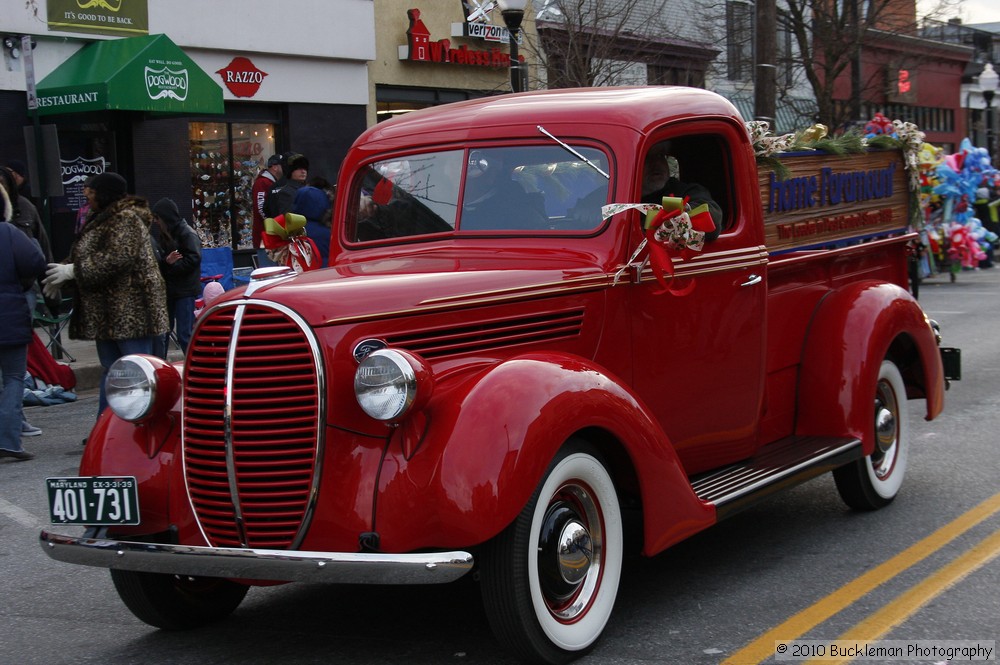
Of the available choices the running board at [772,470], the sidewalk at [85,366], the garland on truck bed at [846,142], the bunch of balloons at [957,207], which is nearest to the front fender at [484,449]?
the running board at [772,470]

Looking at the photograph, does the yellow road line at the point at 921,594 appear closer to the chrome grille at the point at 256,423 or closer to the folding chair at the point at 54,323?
the chrome grille at the point at 256,423

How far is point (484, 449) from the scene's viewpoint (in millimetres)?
3912

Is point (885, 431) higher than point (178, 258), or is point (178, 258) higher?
point (178, 258)

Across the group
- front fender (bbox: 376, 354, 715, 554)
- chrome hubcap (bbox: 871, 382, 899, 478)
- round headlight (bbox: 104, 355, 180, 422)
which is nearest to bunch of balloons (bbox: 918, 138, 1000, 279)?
chrome hubcap (bbox: 871, 382, 899, 478)

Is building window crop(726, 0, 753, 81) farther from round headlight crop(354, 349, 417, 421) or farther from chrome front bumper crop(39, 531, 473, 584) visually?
chrome front bumper crop(39, 531, 473, 584)

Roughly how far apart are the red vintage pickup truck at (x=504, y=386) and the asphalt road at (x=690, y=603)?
0.75ft

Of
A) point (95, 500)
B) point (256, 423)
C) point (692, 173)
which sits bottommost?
point (95, 500)

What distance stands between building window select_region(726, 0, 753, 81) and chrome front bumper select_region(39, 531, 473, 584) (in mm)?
25000

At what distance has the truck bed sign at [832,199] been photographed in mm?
6145

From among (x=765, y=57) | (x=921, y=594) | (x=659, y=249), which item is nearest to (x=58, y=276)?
(x=659, y=249)

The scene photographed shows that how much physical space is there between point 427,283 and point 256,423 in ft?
2.53

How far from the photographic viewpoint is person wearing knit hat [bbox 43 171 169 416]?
815cm

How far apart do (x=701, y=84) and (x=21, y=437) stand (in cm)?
2149

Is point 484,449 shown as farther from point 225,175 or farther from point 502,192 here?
point 225,175
